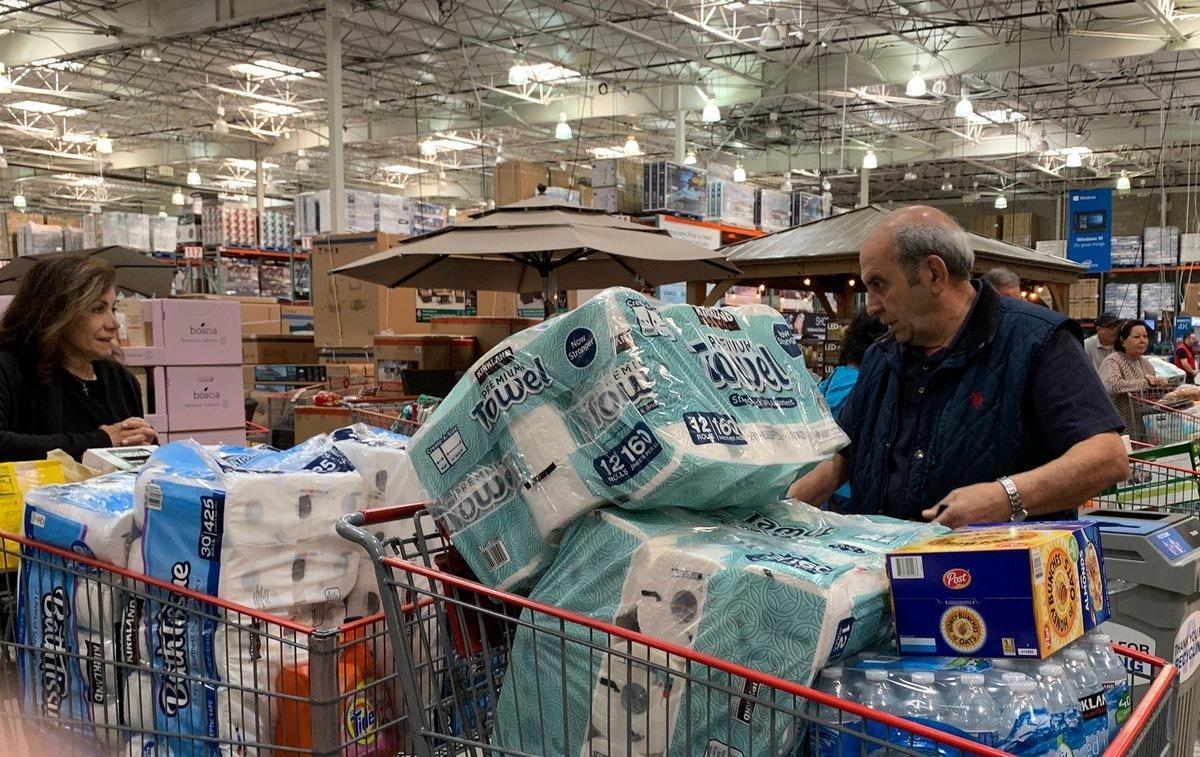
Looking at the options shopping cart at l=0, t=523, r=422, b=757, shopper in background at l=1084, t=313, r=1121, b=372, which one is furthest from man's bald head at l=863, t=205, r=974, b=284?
shopper in background at l=1084, t=313, r=1121, b=372

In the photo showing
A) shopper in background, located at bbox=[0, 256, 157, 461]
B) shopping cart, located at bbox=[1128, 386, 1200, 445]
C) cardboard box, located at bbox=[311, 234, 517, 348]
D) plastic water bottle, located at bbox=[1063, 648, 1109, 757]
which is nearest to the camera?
plastic water bottle, located at bbox=[1063, 648, 1109, 757]

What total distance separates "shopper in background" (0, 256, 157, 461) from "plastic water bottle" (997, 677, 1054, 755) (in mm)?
2636

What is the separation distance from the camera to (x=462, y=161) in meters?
26.2

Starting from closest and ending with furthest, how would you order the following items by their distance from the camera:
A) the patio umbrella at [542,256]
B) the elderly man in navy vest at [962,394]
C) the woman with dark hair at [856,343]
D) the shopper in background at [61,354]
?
the elderly man in navy vest at [962,394] → the shopper in background at [61,354] → the woman with dark hair at [856,343] → the patio umbrella at [542,256]

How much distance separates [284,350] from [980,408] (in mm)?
10201

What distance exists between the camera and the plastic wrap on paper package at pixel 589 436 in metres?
1.50

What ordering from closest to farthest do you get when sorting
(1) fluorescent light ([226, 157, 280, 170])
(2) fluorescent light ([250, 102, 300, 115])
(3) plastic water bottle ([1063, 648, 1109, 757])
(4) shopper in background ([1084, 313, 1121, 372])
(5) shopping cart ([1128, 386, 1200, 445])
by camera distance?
(3) plastic water bottle ([1063, 648, 1109, 757])
(5) shopping cart ([1128, 386, 1200, 445])
(4) shopper in background ([1084, 313, 1121, 372])
(2) fluorescent light ([250, 102, 300, 115])
(1) fluorescent light ([226, 157, 280, 170])

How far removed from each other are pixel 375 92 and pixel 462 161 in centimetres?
653

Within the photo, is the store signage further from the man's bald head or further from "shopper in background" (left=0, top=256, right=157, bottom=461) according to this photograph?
"shopper in background" (left=0, top=256, right=157, bottom=461)

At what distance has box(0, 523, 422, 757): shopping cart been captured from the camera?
5.79ft

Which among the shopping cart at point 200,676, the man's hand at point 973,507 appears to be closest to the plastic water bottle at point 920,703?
the man's hand at point 973,507

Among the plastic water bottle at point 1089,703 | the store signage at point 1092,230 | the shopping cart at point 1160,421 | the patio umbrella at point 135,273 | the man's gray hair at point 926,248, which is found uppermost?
the store signage at point 1092,230

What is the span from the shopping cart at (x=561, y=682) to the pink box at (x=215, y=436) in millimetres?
4235

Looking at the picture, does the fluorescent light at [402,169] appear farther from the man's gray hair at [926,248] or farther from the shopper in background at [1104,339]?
the man's gray hair at [926,248]
